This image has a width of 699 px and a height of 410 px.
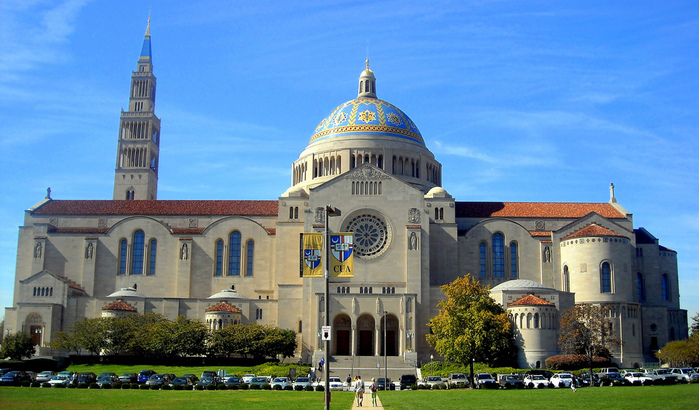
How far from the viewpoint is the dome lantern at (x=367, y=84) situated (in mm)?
98144

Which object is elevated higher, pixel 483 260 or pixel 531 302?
pixel 483 260

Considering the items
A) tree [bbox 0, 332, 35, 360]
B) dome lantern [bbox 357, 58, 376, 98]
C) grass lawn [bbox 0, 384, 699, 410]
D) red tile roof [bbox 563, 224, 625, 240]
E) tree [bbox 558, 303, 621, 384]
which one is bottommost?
grass lawn [bbox 0, 384, 699, 410]

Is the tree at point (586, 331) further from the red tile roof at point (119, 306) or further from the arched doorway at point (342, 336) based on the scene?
the red tile roof at point (119, 306)

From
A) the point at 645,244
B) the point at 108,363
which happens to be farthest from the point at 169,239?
the point at 645,244

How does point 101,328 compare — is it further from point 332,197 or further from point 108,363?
point 332,197

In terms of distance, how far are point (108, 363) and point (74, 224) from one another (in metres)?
22.9

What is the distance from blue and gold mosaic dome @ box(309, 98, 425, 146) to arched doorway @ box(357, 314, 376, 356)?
78.8ft

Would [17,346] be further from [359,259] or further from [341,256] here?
[341,256]

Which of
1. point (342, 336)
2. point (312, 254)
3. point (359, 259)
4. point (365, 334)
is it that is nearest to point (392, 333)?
point (365, 334)

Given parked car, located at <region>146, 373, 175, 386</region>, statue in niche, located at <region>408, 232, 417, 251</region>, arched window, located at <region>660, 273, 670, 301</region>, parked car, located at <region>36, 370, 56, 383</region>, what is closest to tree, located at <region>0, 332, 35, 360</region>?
parked car, located at <region>36, 370, 56, 383</region>

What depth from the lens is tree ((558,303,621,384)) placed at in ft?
218

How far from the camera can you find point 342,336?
7688 cm

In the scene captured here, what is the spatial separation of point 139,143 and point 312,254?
8158 centimetres

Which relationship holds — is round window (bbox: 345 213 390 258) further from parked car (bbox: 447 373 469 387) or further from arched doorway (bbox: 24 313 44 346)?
arched doorway (bbox: 24 313 44 346)
